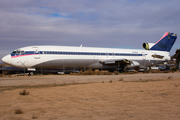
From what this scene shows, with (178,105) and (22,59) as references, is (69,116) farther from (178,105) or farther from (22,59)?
(22,59)

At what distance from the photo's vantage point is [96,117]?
521 centimetres

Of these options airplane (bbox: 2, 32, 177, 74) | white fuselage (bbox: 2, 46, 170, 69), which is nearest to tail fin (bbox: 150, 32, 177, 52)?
airplane (bbox: 2, 32, 177, 74)

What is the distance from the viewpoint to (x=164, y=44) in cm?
3725

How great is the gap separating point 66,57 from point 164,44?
2171cm

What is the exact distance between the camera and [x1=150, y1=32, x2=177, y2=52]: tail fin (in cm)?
3697

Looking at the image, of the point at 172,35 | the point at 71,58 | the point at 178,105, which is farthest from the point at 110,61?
the point at 178,105

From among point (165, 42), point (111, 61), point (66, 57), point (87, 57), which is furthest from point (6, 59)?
point (165, 42)

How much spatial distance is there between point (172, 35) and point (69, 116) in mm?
37477

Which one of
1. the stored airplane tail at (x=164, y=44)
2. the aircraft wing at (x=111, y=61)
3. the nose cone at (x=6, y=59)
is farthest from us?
the stored airplane tail at (x=164, y=44)

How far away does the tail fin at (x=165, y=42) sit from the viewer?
121ft

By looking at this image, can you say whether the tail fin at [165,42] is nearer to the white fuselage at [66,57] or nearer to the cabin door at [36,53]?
Result: the white fuselage at [66,57]

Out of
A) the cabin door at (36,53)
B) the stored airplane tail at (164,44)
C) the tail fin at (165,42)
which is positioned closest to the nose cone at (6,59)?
the cabin door at (36,53)

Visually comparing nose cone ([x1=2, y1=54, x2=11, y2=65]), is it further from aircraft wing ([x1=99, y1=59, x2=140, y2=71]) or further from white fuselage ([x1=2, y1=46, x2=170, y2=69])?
aircraft wing ([x1=99, y1=59, x2=140, y2=71])

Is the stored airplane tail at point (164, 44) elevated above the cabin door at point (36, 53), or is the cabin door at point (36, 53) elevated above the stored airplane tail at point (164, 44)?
the stored airplane tail at point (164, 44)
